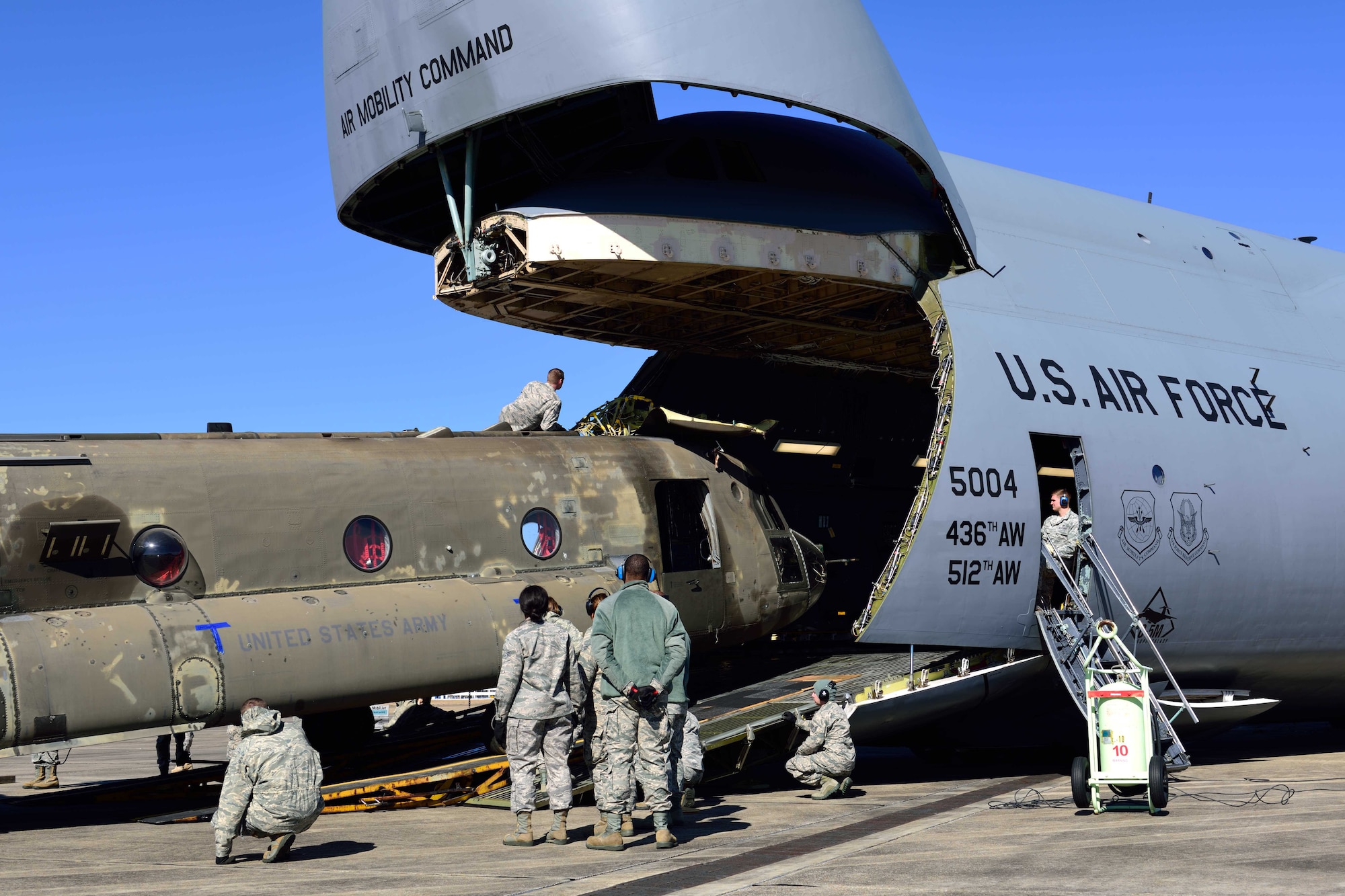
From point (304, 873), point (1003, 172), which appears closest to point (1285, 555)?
point (1003, 172)

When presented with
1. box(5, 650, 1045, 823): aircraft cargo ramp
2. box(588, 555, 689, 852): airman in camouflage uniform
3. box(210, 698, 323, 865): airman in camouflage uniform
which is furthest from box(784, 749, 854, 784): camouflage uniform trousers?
box(210, 698, 323, 865): airman in camouflage uniform

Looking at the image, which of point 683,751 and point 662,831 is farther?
point 683,751

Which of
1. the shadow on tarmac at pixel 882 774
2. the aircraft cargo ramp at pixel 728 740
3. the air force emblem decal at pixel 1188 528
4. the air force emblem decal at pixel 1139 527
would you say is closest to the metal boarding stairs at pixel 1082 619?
the air force emblem decal at pixel 1139 527

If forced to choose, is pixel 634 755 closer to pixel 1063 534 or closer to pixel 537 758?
pixel 537 758

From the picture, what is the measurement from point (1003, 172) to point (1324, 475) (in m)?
6.47

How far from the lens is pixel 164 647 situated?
38.9ft

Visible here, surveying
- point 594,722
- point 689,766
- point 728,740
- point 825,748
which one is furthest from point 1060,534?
point 594,722

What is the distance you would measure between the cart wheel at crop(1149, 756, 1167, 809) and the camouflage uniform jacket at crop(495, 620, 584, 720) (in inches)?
212

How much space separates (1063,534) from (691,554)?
185 inches

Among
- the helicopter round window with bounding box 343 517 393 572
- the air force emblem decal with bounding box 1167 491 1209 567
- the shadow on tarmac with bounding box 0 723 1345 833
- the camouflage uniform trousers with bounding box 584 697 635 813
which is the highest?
the helicopter round window with bounding box 343 517 393 572

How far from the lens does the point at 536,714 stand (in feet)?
33.3

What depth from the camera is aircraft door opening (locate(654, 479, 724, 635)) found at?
53.3ft

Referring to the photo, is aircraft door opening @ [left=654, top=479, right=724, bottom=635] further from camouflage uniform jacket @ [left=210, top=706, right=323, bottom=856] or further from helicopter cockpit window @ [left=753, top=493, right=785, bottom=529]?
camouflage uniform jacket @ [left=210, top=706, right=323, bottom=856]

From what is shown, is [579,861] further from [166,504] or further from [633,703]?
[166,504]
